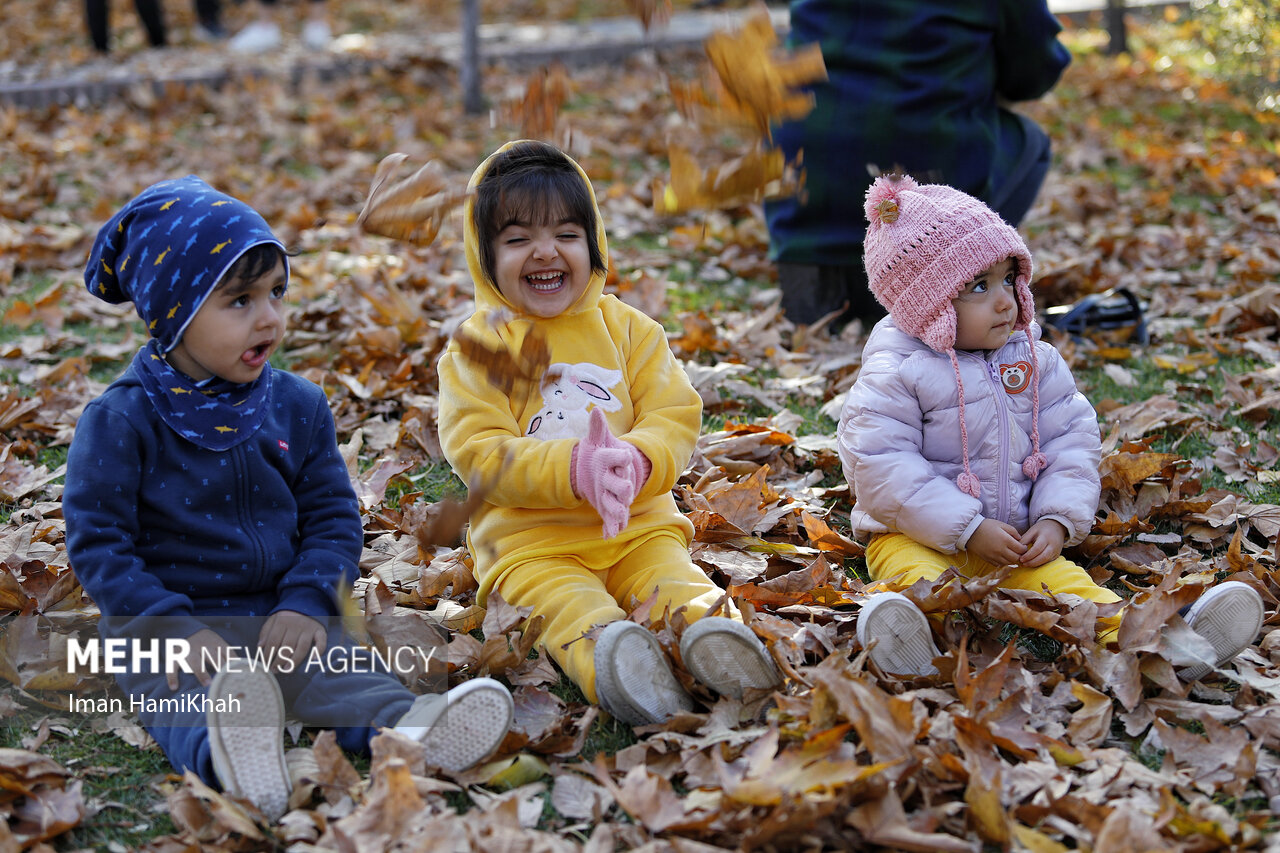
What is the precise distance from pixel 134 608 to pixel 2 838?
49 centimetres

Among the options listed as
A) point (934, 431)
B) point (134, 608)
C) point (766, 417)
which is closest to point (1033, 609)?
point (934, 431)

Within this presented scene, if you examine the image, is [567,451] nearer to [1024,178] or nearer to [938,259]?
[938,259]

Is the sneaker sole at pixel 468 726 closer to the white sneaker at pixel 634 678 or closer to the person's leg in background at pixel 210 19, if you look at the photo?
the white sneaker at pixel 634 678

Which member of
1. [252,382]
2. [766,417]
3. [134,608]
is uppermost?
[252,382]

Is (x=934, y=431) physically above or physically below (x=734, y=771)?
above

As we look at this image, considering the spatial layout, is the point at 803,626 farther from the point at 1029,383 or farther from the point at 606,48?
the point at 606,48

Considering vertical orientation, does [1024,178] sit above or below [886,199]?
below

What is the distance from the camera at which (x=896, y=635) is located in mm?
2551

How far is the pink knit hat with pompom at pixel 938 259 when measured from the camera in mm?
2984

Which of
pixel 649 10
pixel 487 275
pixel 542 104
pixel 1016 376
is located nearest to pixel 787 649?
pixel 1016 376

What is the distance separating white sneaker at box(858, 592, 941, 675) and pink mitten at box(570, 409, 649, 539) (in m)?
0.60

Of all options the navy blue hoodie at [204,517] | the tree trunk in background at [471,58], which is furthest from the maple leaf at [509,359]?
the tree trunk in background at [471,58]

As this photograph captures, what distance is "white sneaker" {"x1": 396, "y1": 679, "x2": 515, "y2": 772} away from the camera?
2.26 meters

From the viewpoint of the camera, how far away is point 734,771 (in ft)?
7.36
